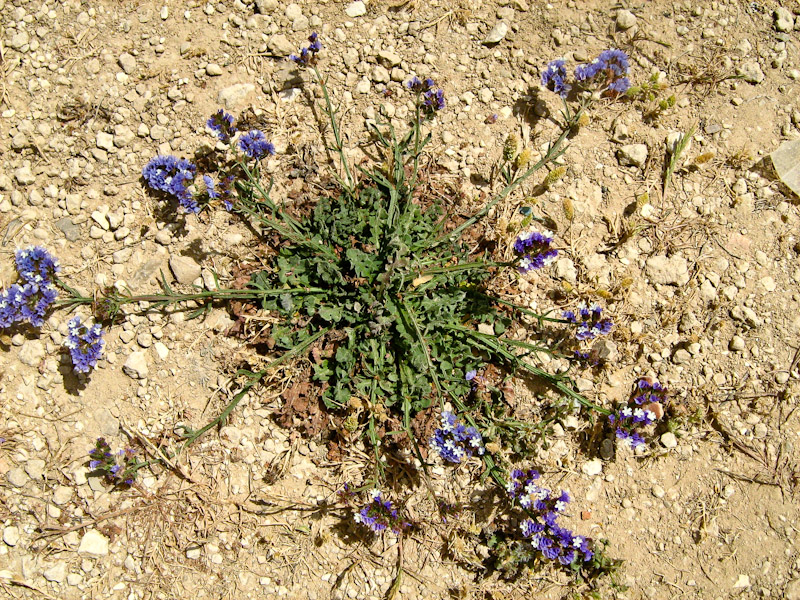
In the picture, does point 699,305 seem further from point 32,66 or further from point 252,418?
point 32,66

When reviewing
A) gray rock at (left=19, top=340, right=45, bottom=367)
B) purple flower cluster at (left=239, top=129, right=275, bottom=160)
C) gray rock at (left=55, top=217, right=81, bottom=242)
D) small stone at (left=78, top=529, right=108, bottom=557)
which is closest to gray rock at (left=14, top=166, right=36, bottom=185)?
gray rock at (left=55, top=217, right=81, bottom=242)

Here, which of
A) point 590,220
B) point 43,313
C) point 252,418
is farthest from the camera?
point 590,220

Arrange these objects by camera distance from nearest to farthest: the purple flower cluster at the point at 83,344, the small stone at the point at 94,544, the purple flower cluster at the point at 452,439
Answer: the purple flower cluster at the point at 452,439
the purple flower cluster at the point at 83,344
the small stone at the point at 94,544

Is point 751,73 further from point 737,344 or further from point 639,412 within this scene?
point 639,412

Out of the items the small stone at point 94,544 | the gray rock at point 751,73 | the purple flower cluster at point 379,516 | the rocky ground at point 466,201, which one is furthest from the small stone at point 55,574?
the gray rock at point 751,73

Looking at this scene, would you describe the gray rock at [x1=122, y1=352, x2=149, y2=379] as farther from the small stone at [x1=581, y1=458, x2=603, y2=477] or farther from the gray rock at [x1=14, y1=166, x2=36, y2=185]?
the small stone at [x1=581, y1=458, x2=603, y2=477]

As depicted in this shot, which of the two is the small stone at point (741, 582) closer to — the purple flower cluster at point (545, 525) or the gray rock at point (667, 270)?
the purple flower cluster at point (545, 525)

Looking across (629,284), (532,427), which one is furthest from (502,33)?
(532,427)
